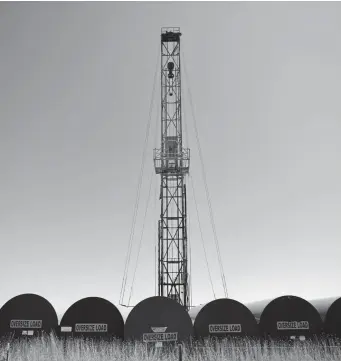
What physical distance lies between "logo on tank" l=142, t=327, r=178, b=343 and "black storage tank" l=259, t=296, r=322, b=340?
9.13ft

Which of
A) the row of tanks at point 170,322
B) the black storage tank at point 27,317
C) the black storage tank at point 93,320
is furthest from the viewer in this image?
the black storage tank at point 27,317

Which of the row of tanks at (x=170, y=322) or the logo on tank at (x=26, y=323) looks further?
the logo on tank at (x=26, y=323)

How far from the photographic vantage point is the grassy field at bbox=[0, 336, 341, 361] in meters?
12.5

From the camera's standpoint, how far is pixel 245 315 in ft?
45.1

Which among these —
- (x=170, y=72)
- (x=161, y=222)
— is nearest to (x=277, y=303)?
(x=161, y=222)

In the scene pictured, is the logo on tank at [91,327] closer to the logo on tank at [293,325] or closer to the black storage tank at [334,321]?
the logo on tank at [293,325]

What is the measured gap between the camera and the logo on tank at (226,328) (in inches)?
535

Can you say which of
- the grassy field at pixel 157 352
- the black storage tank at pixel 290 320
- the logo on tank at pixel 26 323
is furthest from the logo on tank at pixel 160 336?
the logo on tank at pixel 26 323

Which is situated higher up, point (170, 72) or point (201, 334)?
point (170, 72)

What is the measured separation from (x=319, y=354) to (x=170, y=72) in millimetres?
19047

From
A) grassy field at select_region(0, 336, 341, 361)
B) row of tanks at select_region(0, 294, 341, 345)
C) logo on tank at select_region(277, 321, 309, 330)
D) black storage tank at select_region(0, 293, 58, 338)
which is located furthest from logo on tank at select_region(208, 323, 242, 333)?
black storage tank at select_region(0, 293, 58, 338)

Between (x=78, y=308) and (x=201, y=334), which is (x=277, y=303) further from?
(x=78, y=308)

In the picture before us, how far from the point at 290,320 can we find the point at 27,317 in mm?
8377

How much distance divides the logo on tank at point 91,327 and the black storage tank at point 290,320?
494cm
